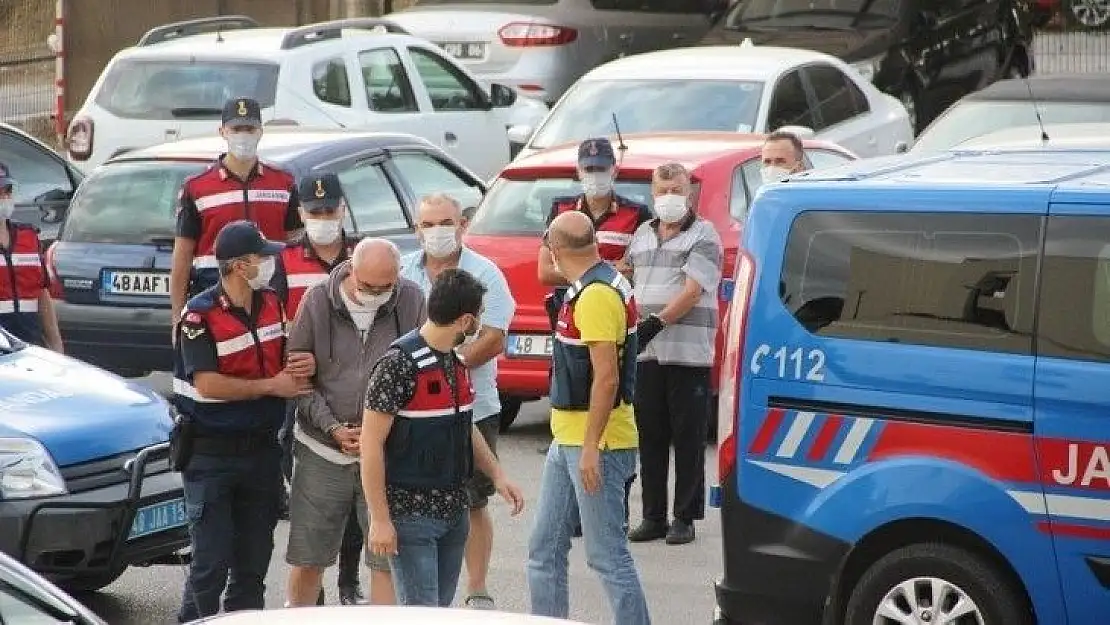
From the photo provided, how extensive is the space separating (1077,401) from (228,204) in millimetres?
4722

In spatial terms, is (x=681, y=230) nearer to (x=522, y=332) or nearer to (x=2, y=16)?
(x=522, y=332)

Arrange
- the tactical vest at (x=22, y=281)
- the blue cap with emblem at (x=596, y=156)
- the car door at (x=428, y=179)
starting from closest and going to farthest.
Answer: the blue cap with emblem at (x=596, y=156)
the tactical vest at (x=22, y=281)
the car door at (x=428, y=179)

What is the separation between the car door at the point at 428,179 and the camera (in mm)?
13406

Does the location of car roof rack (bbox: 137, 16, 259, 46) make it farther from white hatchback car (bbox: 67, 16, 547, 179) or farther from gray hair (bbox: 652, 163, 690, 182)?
gray hair (bbox: 652, 163, 690, 182)

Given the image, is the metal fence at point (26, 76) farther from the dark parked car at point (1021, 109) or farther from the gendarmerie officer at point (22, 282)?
the gendarmerie officer at point (22, 282)

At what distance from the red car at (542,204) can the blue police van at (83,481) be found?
117 inches

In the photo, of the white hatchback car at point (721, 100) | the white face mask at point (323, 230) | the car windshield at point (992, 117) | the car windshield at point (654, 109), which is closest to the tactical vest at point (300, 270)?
the white face mask at point (323, 230)

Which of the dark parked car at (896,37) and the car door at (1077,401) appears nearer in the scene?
the car door at (1077,401)

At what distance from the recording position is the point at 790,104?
53.7ft

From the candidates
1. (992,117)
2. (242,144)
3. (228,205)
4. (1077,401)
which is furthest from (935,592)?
(992,117)

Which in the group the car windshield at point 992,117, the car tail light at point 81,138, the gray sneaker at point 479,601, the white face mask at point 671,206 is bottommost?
the car tail light at point 81,138

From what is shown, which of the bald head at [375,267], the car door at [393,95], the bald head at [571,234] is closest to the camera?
the bald head at [375,267]

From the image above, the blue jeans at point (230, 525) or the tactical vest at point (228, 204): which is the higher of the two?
the tactical vest at point (228, 204)

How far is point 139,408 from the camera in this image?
31.1 feet
